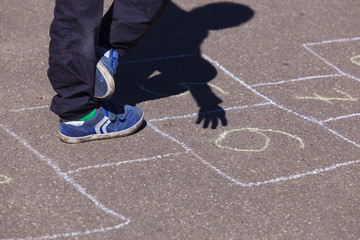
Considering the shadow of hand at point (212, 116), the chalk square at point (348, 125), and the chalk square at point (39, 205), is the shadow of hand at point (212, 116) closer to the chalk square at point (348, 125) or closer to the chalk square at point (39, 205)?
the chalk square at point (348, 125)

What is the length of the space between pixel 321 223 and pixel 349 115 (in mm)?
1337

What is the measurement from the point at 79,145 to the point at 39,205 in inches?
25.9

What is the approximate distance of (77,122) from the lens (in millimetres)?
3672

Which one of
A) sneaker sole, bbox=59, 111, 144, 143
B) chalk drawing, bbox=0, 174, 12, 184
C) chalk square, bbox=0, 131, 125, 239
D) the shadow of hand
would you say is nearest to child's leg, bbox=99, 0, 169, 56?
sneaker sole, bbox=59, 111, 144, 143

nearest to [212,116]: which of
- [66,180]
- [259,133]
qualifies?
[259,133]

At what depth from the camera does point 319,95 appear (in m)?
4.49

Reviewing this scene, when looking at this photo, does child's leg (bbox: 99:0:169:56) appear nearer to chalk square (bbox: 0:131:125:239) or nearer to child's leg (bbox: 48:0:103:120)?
child's leg (bbox: 48:0:103:120)

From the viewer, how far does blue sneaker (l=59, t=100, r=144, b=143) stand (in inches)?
145

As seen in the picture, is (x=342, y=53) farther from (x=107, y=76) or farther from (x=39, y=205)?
(x=39, y=205)

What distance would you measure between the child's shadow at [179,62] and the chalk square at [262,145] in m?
0.15

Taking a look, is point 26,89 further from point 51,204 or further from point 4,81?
point 51,204

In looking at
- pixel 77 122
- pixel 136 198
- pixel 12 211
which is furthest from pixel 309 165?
pixel 12 211

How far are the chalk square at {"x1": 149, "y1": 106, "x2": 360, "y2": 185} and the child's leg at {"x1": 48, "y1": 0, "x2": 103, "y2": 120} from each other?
2.08 feet

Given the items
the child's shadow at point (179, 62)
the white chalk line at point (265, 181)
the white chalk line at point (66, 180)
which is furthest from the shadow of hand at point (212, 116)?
the white chalk line at point (66, 180)
